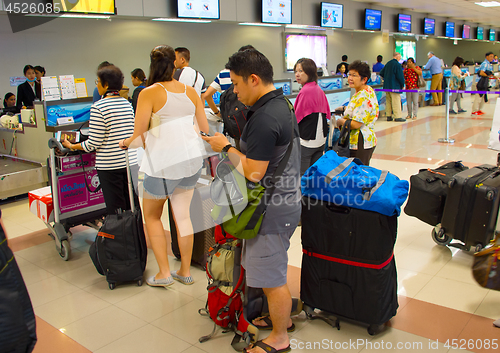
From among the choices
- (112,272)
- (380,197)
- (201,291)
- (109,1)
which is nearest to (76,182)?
(112,272)

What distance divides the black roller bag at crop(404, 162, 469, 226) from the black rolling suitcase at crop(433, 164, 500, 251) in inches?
4.2

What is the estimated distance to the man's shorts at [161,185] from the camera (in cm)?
274

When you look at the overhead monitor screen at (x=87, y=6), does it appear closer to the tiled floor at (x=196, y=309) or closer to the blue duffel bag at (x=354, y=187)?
the tiled floor at (x=196, y=309)

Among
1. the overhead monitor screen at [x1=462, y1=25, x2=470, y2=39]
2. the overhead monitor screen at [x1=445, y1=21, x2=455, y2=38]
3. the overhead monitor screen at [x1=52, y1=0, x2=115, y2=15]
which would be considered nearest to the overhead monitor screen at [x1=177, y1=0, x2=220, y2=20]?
the overhead monitor screen at [x1=52, y1=0, x2=115, y2=15]

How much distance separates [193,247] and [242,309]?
38.9 inches

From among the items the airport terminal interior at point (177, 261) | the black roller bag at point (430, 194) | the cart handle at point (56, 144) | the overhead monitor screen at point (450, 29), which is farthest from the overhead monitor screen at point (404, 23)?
the cart handle at point (56, 144)

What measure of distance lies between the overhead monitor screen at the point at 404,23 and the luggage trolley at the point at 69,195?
15.5 metres

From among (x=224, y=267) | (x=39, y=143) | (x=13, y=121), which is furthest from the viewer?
(x=13, y=121)

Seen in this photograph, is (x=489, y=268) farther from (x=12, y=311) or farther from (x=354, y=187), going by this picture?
(x=12, y=311)

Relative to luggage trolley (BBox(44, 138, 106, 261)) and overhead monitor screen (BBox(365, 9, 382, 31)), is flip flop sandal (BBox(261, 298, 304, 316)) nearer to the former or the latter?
luggage trolley (BBox(44, 138, 106, 261))

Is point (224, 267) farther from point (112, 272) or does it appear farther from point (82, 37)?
point (82, 37)

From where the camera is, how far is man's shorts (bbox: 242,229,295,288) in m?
2.03

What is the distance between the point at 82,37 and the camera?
27.2 feet

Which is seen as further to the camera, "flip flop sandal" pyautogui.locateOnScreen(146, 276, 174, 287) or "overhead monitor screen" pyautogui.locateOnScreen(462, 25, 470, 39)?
"overhead monitor screen" pyautogui.locateOnScreen(462, 25, 470, 39)
